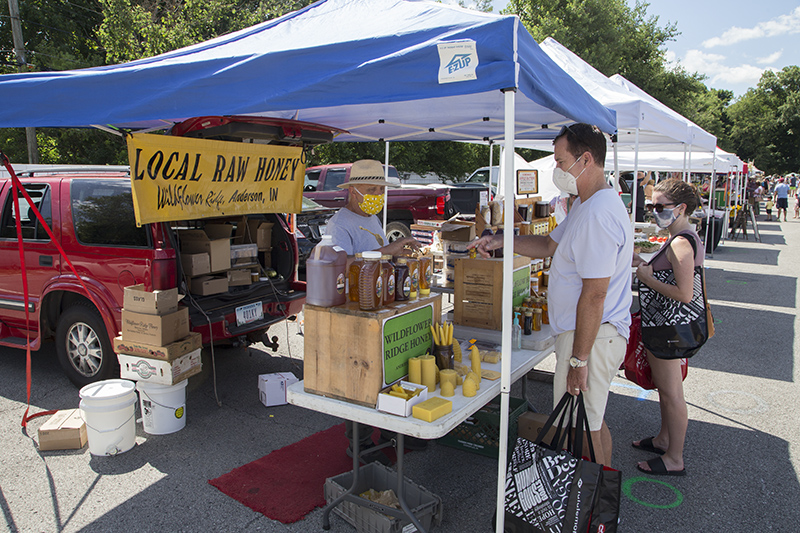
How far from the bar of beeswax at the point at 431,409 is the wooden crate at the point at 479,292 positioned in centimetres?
115

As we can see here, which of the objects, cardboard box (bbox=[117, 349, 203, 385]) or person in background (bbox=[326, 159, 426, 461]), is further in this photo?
cardboard box (bbox=[117, 349, 203, 385])

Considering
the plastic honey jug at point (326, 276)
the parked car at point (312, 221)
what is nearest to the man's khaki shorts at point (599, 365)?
the plastic honey jug at point (326, 276)

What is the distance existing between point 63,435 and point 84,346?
101cm

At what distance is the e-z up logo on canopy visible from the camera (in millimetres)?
2232

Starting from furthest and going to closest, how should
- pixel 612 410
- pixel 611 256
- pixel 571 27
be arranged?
pixel 571 27, pixel 612 410, pixel 611 256

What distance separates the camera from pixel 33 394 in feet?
15.0

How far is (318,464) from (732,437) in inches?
127

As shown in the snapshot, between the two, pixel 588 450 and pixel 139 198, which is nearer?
pixel 588 450

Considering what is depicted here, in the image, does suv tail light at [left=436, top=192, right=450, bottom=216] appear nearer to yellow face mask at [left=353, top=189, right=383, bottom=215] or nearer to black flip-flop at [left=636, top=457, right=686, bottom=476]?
yellow face mask at [left=353, top=189, right=383, bottom=215]

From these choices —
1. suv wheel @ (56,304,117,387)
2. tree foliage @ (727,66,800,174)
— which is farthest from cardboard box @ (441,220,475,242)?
tree foliage @ (727,66,800,174)

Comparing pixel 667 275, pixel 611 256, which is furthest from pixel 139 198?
pixel 667 275

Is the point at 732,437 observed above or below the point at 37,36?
below

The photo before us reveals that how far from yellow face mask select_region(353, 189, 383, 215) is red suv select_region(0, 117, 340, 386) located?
126cm

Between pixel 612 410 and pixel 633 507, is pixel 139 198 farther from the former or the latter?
pixel 612 410
